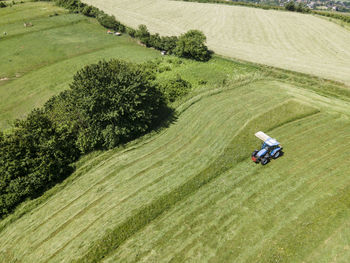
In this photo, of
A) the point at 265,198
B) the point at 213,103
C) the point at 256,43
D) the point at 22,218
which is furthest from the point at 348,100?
the point at 22,218

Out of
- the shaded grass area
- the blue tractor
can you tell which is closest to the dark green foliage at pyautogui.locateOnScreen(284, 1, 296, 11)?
the shaded grass area

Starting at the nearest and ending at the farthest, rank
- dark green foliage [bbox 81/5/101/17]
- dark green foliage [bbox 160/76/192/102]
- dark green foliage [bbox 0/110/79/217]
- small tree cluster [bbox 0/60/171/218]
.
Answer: dark green foliage [bbox 0/110/79/217]
small tree cluster [bbox 0/60/171/218]
dark green foliage [bbox 160/76/192/102]
dark green foliage [bbox 81/5/101/17]

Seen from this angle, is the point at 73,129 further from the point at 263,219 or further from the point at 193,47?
the point at 193,47

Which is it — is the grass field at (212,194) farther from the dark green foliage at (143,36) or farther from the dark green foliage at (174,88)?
the dark green foliage at (143,36)

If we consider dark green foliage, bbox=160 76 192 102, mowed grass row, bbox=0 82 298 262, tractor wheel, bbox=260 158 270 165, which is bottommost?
mowed grass row, bbox=0 82 298 262

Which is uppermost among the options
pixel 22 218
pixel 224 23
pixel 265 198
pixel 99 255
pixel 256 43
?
pixel 224 23

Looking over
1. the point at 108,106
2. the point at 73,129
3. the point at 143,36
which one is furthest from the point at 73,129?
the point at 143,36

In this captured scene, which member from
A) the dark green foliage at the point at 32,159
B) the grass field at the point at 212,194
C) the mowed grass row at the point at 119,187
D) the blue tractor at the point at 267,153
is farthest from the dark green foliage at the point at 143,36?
the blue tractor at the point at 267,153

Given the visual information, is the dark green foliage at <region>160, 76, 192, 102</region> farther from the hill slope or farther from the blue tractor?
the blue tractor

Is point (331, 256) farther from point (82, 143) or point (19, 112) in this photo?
point (19, 112)
